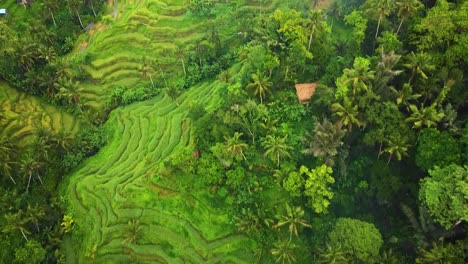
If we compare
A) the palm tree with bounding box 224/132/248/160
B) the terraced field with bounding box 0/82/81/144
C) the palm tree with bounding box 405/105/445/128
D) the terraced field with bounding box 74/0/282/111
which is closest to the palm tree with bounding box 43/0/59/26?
the terraced field with bounding box 74/0/282/111

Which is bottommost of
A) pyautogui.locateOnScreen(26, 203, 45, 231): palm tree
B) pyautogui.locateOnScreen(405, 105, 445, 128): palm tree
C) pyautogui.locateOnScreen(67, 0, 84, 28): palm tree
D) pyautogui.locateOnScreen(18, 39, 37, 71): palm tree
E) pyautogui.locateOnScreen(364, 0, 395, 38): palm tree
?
pyautogui.locateOnScreen(26, 203, 45, 231): palm tree

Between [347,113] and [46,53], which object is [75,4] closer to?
[46,53]

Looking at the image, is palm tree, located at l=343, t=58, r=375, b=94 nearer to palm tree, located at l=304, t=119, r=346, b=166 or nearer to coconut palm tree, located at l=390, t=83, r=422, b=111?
coconut palm tree, located at l=390, t=83, r=422, b=111

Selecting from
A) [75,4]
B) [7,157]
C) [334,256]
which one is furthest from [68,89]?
[334,256]

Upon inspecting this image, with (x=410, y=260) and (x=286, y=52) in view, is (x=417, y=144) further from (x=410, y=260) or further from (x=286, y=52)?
(x=286, y=52)

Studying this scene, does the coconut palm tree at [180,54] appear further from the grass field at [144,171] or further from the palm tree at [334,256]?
the palm tree at [334,256]

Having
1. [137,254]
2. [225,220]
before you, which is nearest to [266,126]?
[225,220]
